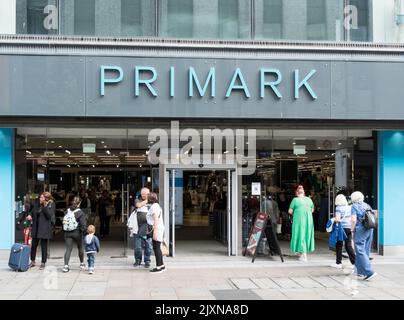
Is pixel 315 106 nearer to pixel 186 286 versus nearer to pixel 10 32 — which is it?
pixel 186 286

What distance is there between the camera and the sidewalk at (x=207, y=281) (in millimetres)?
9188

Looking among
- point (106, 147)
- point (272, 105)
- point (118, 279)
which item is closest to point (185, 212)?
point (106, 147)

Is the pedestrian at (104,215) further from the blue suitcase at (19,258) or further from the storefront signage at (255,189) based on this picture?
the blue suitcase at (19,258)

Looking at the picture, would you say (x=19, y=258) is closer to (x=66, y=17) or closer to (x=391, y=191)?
(x=66, y=17)

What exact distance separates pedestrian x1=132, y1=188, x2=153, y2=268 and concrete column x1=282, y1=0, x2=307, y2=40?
5.08m

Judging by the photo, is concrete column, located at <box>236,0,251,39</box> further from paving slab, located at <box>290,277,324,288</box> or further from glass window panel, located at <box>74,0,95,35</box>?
paving slab, located at <box>290,277,324,288</box>

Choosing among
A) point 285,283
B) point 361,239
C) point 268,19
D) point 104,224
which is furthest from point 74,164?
point 361,239

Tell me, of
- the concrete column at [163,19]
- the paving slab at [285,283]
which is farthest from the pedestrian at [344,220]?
the concrete column at [163,19]

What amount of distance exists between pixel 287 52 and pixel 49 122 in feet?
18.3

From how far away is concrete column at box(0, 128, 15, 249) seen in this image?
1298 centimetres

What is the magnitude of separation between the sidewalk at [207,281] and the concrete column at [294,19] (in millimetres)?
5234

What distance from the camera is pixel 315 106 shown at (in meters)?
12.9

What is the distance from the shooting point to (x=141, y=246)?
39.8ft

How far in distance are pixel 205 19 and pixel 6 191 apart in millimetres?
6026
